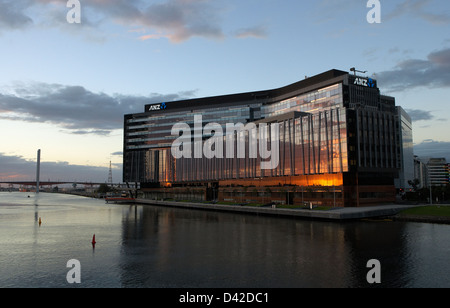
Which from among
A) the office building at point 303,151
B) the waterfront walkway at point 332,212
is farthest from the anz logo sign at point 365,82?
the waterfront walkway at point 332,212

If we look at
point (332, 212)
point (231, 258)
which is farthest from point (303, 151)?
point (231, 258)

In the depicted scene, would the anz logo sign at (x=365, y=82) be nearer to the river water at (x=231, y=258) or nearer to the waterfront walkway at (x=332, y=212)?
the waterfront walkway at (x=332, y=212)

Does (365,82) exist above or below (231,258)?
above

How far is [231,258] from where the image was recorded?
4044 centimetres

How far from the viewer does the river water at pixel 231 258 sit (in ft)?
103

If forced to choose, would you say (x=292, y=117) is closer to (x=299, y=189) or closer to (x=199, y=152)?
(x=299, y=189)

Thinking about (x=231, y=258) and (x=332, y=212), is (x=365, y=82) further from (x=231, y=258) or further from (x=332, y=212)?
(x=231, y=258)

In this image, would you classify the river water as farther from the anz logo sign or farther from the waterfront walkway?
the anz logo sign

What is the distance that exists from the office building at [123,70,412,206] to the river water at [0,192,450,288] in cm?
3755

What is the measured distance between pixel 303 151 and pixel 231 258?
76.6m

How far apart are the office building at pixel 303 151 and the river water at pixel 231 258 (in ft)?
123

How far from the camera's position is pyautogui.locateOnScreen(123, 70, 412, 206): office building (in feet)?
330
